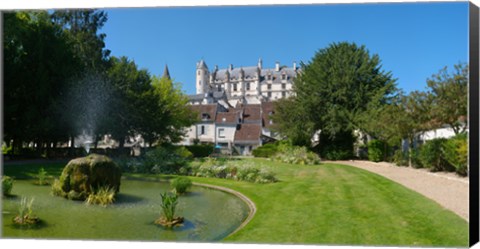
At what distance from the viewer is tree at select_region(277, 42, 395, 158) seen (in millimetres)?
20781

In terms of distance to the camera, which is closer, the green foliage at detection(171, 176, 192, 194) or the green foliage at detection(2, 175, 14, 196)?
the green foliage at detection(2, 175, 14, 196)

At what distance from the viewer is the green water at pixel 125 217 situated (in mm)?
7055

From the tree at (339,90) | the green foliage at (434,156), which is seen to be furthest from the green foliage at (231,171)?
the tree at (339,90)

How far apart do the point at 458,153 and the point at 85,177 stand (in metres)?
9.30

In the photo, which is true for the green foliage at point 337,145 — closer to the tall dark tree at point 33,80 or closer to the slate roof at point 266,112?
Result: the slate roof at point 266,112

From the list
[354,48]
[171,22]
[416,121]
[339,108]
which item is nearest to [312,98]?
[339,108]

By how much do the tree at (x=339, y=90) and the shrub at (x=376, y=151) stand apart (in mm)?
1407

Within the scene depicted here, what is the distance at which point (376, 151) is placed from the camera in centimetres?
1991

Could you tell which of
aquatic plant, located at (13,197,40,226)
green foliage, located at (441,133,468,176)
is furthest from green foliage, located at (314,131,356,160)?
aquatic plant, located at (13,197,40,226)

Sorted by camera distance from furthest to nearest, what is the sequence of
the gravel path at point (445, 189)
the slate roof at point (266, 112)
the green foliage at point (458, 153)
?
the slate roof at point (266, 112) < the green foliage at point (458, 153) < the gravel path at point (445, 189)

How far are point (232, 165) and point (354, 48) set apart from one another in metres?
9.92

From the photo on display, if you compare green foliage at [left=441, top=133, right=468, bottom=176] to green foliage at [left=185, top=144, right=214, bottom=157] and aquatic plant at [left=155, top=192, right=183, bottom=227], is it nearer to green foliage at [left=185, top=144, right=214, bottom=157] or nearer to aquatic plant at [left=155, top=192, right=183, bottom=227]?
aquatic plant at [left=155, top=192, right=183, bottom=227]

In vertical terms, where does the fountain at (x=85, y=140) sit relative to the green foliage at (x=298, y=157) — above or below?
above

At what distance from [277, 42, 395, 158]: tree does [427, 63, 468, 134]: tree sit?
7806 mm
